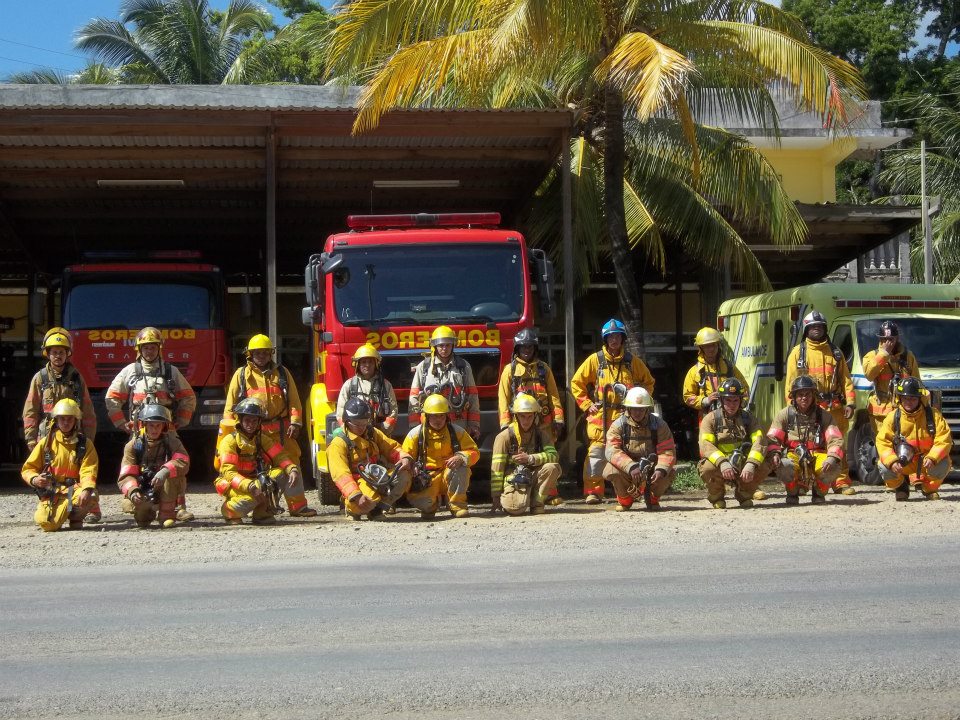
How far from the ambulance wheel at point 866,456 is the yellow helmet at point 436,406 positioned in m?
5.20

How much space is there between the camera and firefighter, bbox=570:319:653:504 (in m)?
12.9

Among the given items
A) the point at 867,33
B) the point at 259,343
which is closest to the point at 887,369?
the point at 259,343

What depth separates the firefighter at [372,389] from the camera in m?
11.9

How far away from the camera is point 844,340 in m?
→ 15.2

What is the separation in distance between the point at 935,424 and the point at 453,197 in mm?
9252

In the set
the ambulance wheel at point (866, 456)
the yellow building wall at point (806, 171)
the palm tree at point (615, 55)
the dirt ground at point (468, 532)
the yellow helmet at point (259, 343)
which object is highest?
the yellow building wall at point (806, 171)

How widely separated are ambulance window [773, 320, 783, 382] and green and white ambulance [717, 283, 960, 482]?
0.01m

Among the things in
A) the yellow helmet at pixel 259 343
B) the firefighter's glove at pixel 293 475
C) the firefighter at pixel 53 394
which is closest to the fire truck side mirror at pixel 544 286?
the yellow helmet at pixel 259 343

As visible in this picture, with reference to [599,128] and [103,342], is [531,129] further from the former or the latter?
[103,342]

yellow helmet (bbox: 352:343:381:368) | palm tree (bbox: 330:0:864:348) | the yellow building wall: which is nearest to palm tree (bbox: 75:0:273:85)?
the yellow building wall

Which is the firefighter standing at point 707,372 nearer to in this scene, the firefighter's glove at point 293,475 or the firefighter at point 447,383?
the firefighter at point 447,383

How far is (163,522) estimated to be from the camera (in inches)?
449

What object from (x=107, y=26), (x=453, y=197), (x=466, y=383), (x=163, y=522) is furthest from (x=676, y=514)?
(x=107, y=26)

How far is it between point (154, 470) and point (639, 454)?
186 inches
